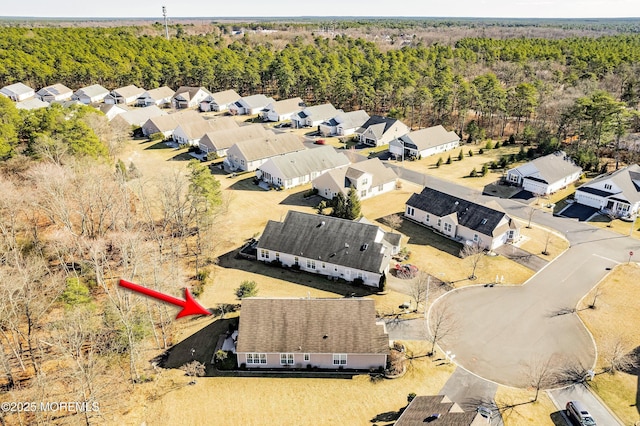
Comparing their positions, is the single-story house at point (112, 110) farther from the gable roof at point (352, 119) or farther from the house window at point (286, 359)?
the house window at point (286, 359)

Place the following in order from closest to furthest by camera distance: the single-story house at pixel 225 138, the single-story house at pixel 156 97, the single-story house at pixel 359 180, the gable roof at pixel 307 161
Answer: the single-story house at pixel 359 180 < the gable roof at pixel 307 161 < the single-story house at pixel 225 138 < the single-story house at pixel 156 97

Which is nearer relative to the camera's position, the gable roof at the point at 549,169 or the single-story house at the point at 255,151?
the gable roof at the point at 549,169

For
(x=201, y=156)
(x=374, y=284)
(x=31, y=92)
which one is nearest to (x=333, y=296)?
(x=374, y=284)

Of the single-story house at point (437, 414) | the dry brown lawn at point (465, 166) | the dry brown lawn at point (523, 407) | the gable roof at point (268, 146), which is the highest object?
the gable roof at point (268, 146)

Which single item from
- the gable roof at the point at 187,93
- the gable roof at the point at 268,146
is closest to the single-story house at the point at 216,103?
the gable roof at the point at 187,93

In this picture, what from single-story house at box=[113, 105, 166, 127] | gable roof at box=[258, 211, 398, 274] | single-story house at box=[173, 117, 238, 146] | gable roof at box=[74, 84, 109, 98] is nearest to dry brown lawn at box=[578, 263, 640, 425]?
gable roof at box=[258, 211, 398, 274]

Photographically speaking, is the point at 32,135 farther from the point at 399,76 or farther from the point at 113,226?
the point at 399,76
